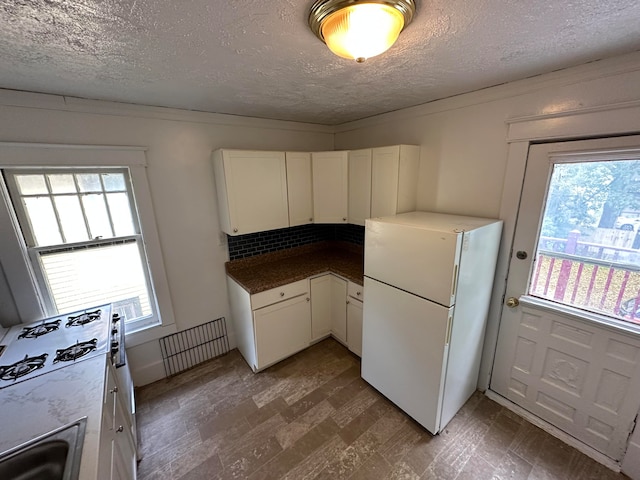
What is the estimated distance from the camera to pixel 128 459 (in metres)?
1.39

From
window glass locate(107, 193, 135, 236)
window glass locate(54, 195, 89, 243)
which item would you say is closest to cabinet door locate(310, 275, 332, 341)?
window glass locate(107, 193, 135, 236)

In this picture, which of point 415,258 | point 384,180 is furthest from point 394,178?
point 415,258

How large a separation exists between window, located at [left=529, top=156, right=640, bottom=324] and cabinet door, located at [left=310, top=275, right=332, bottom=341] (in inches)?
67.0

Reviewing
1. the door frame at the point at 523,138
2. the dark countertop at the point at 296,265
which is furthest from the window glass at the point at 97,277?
the door frame at the point at 523,138

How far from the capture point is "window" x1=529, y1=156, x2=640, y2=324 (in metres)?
1.41

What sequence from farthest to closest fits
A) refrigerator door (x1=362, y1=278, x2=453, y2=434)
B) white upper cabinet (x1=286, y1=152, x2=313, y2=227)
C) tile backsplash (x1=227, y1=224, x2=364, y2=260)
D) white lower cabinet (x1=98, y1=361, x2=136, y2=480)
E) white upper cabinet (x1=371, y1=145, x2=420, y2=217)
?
tile backsplash (x1=227, y1=224, x2=364, y2=260) → white upper cabinet (x1=286, y1=152, x2=313, y2=227) → white upper cabinet (x1=371, y1=145, x2=420, y2=217) → refrigerator door (x1=362, y1=278, x2=453, y2=434) → white lower cabinet (x1=98, y1=361, x2=136, y2=480)

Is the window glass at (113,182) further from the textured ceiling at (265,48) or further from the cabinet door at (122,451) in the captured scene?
the cabinet door at (122,451)

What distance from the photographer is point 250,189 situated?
2.30 metres

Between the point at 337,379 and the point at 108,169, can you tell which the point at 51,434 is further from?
the point at 337,379

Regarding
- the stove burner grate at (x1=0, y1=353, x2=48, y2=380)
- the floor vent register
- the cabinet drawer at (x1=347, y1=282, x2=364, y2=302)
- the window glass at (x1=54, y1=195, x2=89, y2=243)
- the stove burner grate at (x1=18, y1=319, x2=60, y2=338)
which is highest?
the window glass at (x1=54, y1=195, x2=89, y2=243)

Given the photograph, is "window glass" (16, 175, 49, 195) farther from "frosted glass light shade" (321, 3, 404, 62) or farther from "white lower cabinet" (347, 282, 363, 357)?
"white lower cabinet" (347, 282, 363, 357)

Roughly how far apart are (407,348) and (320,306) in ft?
3.38

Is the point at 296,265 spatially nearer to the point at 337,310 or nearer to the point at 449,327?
the point at 337,310

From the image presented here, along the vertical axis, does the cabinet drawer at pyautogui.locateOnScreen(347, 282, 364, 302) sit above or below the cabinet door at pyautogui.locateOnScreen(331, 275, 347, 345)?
above
